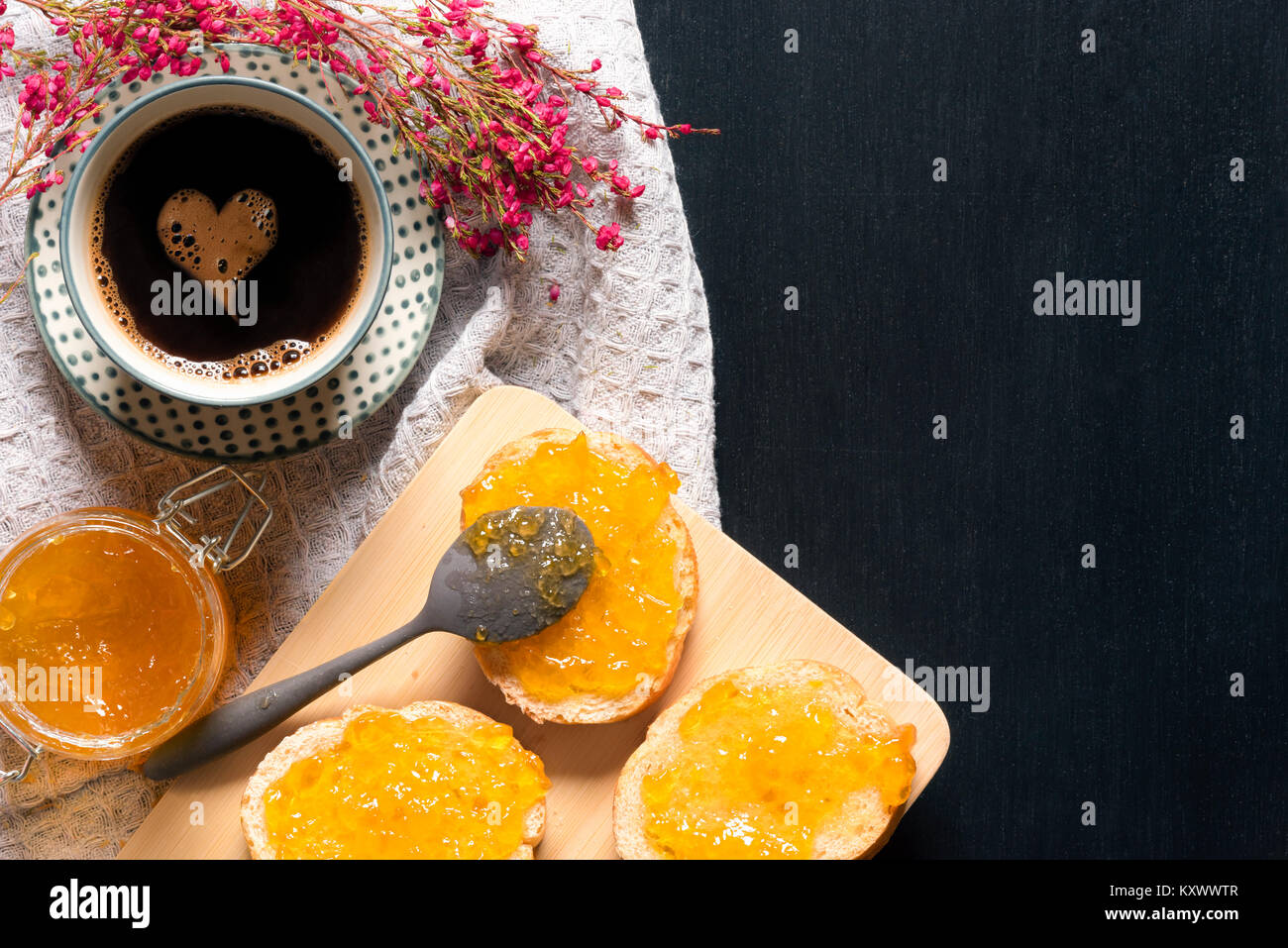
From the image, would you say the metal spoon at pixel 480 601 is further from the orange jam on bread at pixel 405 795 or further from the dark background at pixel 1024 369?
the dark background at pixel 1024 369

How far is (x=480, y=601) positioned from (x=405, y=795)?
12.1 inches

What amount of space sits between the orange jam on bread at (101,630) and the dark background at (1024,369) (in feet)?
3.11

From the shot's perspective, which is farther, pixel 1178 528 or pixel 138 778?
pixel 1178 528

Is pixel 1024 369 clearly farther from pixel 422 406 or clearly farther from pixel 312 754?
pixel 312 754

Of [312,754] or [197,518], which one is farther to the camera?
[197,518]

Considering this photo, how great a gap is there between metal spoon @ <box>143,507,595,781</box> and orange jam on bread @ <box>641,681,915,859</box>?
1.03ft

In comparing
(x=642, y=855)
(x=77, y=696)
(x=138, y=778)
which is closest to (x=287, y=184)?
(x=77, y=696)

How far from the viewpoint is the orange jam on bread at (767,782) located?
1.54m

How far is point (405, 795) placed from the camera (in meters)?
1.52

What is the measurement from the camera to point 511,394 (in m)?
1.66

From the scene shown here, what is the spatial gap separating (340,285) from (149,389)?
332 millimetres

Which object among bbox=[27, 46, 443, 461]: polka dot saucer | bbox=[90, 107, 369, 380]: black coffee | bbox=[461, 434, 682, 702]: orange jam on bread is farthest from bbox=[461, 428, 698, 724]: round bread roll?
bbox=[90, 107, 369, 380]: black coffee

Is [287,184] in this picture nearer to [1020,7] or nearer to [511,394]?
[511,394]

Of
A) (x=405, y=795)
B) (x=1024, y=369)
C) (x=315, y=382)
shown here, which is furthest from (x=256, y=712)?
(x=1024, y=369)
